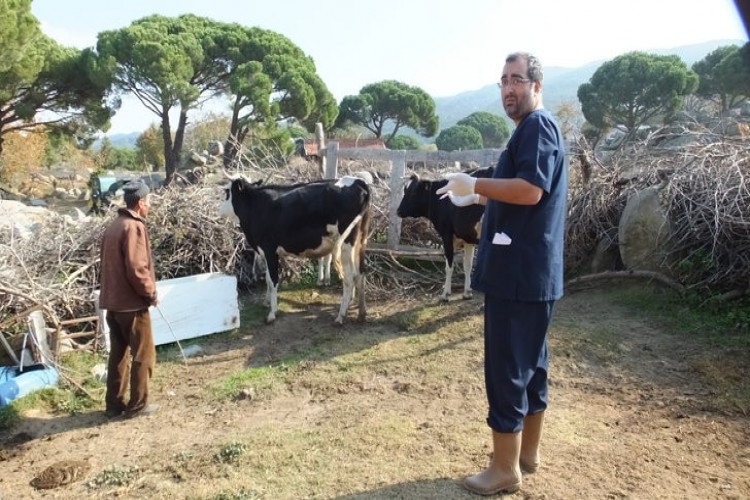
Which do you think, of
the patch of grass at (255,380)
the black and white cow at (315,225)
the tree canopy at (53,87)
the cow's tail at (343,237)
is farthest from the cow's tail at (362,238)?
the tree canopy at (53,87)

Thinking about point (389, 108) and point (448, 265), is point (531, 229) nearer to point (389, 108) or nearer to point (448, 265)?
point (448, 265)

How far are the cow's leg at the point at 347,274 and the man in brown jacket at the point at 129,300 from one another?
113 inches

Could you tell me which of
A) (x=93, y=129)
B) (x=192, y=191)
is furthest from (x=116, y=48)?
(x=192, y=191)

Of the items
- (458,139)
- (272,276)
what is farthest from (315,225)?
(458,139)

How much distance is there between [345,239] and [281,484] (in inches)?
172

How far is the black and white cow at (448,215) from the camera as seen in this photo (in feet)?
26.2

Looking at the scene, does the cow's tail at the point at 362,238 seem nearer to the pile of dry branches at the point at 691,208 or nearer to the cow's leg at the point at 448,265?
the cow's leg at the point at 448,265

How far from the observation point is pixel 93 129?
26.5 m

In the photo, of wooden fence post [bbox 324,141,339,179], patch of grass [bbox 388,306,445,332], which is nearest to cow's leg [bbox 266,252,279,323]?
patch of grass [bbox 388,306,445,332]

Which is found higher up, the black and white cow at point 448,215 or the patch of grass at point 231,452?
the black and white cow at point 448,215

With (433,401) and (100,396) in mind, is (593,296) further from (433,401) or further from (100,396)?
(100,396)

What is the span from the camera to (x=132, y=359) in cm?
520

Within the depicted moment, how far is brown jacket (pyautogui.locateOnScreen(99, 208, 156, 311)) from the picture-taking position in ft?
16.7

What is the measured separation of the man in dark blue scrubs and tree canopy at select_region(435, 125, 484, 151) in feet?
210
